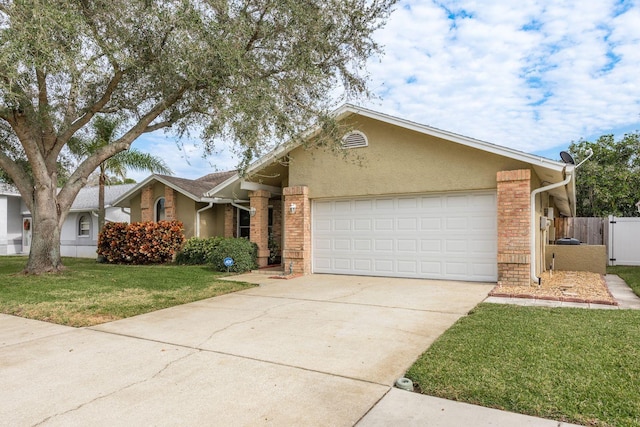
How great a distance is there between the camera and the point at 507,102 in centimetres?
1485

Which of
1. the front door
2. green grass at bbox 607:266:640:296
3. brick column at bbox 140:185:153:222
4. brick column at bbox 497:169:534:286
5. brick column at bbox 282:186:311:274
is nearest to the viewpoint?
brick column at bbox 497:169:534:286

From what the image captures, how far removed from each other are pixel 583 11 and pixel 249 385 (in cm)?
957

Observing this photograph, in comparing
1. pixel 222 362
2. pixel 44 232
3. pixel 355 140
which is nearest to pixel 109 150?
pixel 44 232

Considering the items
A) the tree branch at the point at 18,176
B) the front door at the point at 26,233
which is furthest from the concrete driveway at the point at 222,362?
the front door at the point at 26,233

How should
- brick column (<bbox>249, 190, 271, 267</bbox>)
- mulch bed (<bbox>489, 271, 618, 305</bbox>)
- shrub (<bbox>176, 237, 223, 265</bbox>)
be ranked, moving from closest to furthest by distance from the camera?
mulch bed (<bbox>489, 271, 618, 305</bbox>)
brick column (<bbox>249, 190, 271, 267</bbox>)
shrub (<bbox>176, 237, 223, 265</bbox>)

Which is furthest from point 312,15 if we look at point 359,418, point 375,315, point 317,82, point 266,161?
point 359,418

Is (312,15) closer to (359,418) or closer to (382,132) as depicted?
(382,132)

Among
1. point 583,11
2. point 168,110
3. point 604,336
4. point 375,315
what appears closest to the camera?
point 604,336

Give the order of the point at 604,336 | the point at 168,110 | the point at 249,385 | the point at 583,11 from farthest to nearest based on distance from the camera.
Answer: the point at 168,110, the point at 583,11, the point at 604,336, the point at 249,385

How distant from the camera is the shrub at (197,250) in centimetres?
1544

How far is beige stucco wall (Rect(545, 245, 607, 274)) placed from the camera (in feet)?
42.0

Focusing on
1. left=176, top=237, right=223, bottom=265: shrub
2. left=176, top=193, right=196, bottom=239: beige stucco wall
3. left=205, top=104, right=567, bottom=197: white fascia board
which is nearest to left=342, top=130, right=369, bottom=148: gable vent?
left=205, top=104, right=567, bottom=197: white fascia board

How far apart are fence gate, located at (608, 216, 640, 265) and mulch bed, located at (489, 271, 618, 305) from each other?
6513 mm

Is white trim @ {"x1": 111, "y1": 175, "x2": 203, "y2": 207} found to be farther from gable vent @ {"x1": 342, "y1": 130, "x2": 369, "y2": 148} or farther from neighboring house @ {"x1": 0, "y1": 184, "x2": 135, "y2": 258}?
gable vent @ {"x1": 342, "y1": 130, "x2": 369, "y2": 148}
